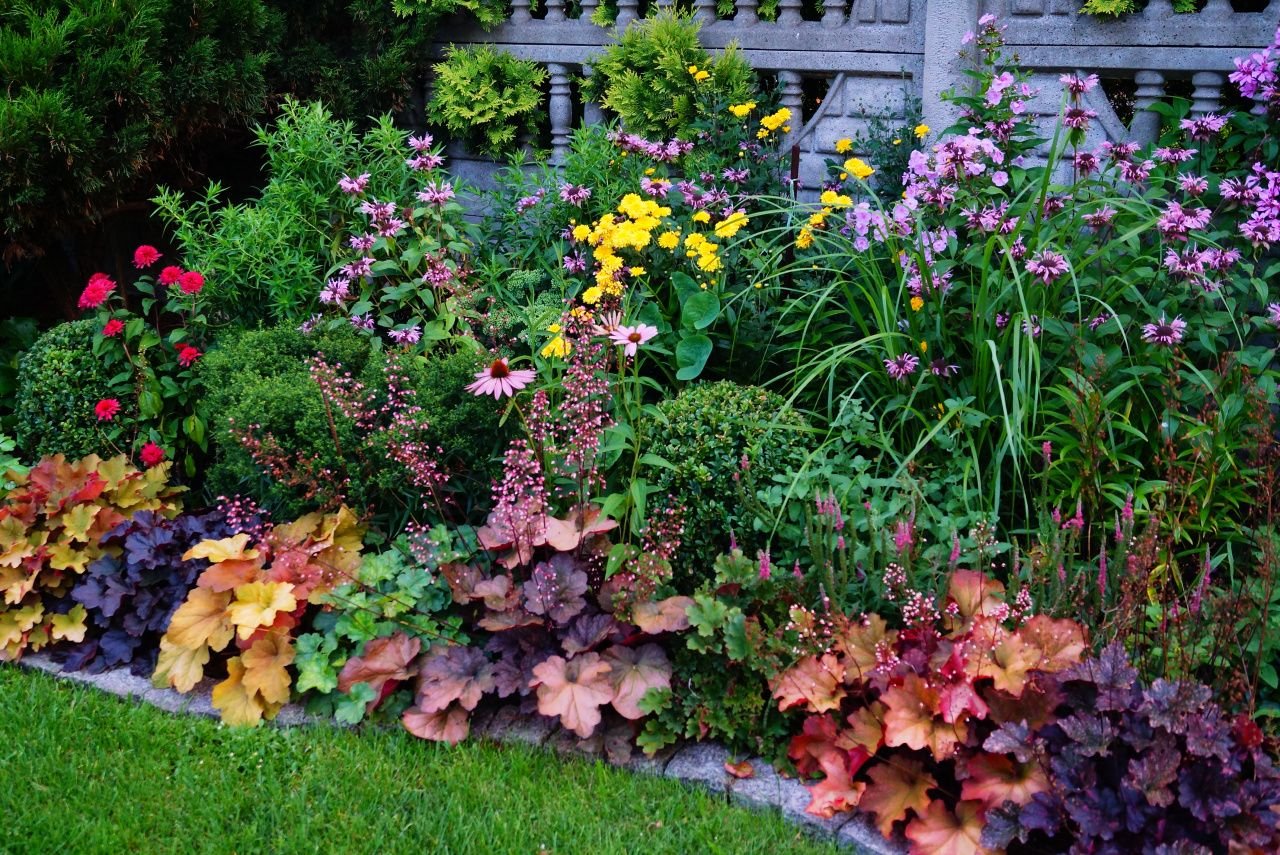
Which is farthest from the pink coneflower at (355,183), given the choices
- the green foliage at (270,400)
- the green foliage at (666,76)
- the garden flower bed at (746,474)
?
the green foliage at (666,76)

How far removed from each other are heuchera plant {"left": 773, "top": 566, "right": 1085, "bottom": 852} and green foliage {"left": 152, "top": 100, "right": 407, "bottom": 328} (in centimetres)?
244

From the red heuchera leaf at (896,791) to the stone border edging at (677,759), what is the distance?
73mm

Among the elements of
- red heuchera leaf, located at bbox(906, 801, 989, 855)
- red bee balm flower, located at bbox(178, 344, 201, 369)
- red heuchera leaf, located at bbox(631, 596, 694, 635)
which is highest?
red bee balm flower, located at bbox(178, 344, 201, 369)

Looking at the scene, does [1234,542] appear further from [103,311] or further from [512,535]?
[103,311]

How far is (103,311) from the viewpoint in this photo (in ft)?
14.4

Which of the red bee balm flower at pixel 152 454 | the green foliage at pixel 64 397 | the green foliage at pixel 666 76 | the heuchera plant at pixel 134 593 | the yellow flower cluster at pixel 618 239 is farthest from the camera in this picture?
the green foliage at pixel 666 76

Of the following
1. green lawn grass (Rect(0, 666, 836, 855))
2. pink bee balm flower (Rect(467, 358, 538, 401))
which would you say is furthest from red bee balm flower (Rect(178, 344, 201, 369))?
pink bee balm flower (Rect(467, 358, 538, 401))

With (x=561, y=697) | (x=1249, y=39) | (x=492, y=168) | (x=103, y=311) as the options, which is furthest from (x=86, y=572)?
(x=1249, y=39)

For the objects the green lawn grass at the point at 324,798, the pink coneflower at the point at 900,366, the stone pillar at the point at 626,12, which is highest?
the stone pillar at the point at 626,12

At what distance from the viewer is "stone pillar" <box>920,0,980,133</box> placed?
447cm

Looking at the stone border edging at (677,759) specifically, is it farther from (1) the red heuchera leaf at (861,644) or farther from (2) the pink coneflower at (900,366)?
(2) the pink coneflower at (900,366)

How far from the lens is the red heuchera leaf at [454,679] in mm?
2906

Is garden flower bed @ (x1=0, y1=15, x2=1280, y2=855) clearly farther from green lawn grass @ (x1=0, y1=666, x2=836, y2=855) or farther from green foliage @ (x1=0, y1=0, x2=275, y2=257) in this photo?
green foliage @ (x1=0, y1=0, x2=275, y2=257)

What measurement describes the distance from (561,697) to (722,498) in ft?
2.50
